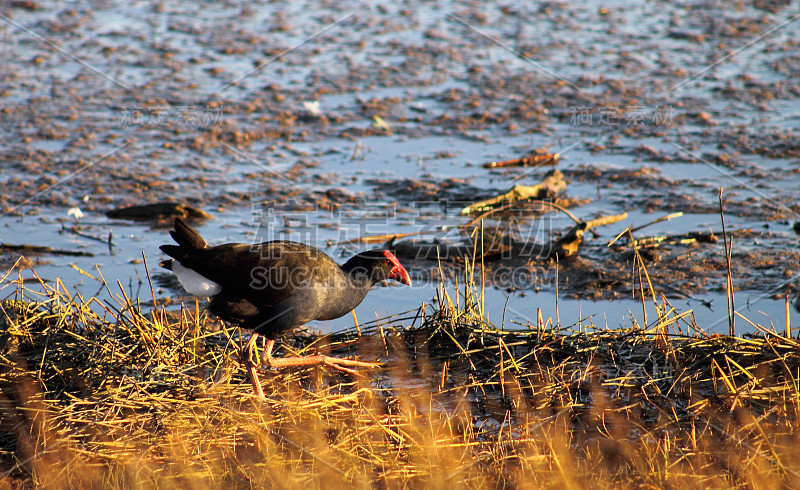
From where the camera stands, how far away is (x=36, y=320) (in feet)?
15.0

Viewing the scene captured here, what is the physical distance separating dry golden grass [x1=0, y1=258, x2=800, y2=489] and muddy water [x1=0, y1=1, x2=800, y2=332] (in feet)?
1.43

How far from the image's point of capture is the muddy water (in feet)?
19.2

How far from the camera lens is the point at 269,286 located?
4.26 m

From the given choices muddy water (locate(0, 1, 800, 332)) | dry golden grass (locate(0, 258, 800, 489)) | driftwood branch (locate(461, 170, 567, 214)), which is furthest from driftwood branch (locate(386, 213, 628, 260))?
dry golden grass (locate(0, 258, 800, 489))

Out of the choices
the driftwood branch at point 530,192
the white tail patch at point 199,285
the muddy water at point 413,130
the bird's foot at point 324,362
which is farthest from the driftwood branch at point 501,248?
the white tail patch at point 199,285

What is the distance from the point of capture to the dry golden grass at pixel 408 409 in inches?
132

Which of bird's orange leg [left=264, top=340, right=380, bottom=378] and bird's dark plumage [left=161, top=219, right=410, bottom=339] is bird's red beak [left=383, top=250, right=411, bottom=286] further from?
bird's orange leg [left=264, top=340, right=380, bottom=378]

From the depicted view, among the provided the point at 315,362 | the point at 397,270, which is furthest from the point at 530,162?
the point at 315,362

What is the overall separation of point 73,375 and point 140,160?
416 centimetres

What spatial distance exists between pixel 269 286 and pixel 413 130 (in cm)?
453

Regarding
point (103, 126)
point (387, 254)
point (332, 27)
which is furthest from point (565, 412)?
point (332, 27)

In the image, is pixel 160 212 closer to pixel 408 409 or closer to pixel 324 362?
pixel 324 362

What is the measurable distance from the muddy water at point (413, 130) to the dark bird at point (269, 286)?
762 millimetres

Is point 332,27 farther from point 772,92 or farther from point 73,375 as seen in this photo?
point 73,375
